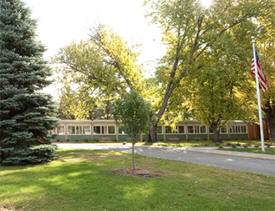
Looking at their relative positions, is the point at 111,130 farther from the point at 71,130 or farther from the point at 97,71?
the point at 97,71

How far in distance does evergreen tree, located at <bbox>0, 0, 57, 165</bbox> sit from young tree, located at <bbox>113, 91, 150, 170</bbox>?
4.13 metres

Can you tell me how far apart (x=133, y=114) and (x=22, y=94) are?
212 inches

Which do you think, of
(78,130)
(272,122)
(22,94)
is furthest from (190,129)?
(22,94)

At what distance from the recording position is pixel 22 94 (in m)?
10.4

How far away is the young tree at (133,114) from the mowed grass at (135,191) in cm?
179

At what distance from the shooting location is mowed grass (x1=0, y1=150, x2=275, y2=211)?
4.99m

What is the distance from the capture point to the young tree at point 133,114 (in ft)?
28.9

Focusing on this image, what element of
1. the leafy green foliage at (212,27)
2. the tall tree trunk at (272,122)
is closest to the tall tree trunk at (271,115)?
the tall tree trunk at (272,122)

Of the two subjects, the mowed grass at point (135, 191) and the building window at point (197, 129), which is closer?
the mowed grass at point (135, 191)

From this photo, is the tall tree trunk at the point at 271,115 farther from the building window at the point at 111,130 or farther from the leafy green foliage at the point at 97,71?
the building window at the point at 111,130

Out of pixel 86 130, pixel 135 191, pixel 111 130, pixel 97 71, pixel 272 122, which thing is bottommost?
pixel 135 191

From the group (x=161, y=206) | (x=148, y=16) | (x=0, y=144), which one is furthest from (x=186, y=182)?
(x=148, y=16)

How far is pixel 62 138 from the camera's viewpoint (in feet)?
110

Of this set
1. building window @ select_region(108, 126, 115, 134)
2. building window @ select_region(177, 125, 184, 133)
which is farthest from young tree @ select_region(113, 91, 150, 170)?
building window @ select_region(177, 125, 184, 133)
